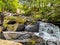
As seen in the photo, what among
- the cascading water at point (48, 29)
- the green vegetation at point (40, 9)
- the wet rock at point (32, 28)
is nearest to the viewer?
the cascading water at point (48, 29)

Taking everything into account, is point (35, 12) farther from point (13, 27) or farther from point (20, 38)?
point (20, 38)

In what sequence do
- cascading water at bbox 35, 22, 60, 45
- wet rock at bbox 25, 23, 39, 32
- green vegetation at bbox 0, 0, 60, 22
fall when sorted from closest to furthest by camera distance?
1. cascading water at bbox 35, 22, 60, 45
2. wet rock at bbox 25, 23, 39, 32
3. green vegetation at bbox 0, 0, 60, 22

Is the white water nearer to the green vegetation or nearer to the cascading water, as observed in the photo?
the cascading water

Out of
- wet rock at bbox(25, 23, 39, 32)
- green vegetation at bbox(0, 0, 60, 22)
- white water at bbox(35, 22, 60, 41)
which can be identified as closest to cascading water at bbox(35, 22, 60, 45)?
white water at bbox(35, 22, 60, 41)

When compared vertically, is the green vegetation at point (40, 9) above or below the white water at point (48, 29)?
above

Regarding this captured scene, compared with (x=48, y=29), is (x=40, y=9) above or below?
above

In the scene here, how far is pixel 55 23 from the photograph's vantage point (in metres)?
14.1

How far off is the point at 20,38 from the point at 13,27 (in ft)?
7.53

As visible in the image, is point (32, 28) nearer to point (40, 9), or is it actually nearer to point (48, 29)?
point (48, 29)

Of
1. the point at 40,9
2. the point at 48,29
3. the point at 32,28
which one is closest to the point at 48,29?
the point at 48,29

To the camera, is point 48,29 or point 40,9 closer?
point 48,29

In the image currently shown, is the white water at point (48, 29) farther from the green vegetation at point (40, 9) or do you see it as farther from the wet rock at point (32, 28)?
the green vegetation at point (40, 9)

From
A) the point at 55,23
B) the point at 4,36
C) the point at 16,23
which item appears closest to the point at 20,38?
the point at 4,36

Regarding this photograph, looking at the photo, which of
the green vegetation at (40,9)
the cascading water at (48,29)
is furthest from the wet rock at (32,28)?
the green vegetation at (40,9)
